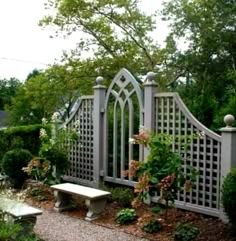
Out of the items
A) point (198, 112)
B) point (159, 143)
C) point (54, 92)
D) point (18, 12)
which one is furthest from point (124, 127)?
point (54, 92)

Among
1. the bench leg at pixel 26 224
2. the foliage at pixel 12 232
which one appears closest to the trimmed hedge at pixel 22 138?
the bench leg at pixel 26 224

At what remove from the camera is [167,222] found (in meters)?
5.09

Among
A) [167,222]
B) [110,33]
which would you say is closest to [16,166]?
[167,222]

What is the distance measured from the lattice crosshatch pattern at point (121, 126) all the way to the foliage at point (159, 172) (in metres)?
1.34

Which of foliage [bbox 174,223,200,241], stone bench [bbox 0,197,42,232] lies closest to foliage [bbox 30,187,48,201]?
stone bench [bbox 0,197,42,232]

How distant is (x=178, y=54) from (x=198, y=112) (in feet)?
18.0

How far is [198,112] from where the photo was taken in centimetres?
645

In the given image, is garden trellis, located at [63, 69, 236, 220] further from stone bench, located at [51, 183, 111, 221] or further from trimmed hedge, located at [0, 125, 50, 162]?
trimmed hedge, located at [0, 125, 50, 162]

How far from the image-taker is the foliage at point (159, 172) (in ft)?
15.5

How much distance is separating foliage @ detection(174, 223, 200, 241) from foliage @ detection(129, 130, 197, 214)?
49 cm

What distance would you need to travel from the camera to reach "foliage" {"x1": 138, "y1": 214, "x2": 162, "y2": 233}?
4.79 metres

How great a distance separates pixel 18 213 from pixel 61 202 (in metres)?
1.80

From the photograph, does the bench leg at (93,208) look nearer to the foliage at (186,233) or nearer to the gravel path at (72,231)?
the gravel path at (72,231)

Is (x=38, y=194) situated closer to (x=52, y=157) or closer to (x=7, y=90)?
(x=52, y=157)
